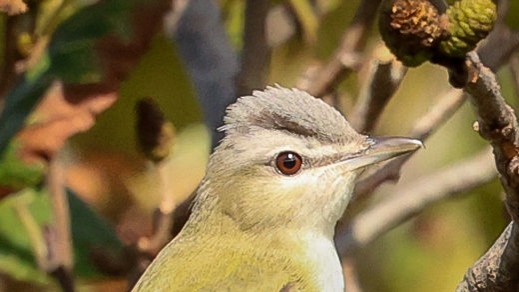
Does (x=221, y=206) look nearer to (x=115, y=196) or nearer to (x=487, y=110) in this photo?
(x=115, y=196)

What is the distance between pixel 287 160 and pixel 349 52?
43 cm

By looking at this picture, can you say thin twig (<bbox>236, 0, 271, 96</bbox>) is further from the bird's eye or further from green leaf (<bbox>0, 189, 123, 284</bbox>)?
green leaf (<bbox>0, 189, 123, 284</bbox>)

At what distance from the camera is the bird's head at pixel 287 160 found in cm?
363

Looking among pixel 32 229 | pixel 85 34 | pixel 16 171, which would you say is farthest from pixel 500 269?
pixel 32 229

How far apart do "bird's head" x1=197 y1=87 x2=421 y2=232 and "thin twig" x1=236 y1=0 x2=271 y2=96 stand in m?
0.14

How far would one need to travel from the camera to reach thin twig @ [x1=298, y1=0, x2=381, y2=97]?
3417mm

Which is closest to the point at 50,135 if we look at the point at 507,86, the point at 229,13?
the point at 229,13

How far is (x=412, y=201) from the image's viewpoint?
401cm

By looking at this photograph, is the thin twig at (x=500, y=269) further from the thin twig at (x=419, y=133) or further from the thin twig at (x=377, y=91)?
the thin twig at (x=419, y=133)

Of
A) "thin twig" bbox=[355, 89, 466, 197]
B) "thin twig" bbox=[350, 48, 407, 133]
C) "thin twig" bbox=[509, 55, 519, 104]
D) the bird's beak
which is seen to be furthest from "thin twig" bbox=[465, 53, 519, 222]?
"thin twig" bbox=[509, 55, 519, 104]

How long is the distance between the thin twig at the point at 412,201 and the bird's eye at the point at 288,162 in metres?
0.34

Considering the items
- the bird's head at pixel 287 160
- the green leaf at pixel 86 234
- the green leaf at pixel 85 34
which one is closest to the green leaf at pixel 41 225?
the green leaf at pixel 86 234

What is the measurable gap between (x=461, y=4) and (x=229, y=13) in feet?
8.53

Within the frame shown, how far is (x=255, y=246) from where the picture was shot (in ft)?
12.6
